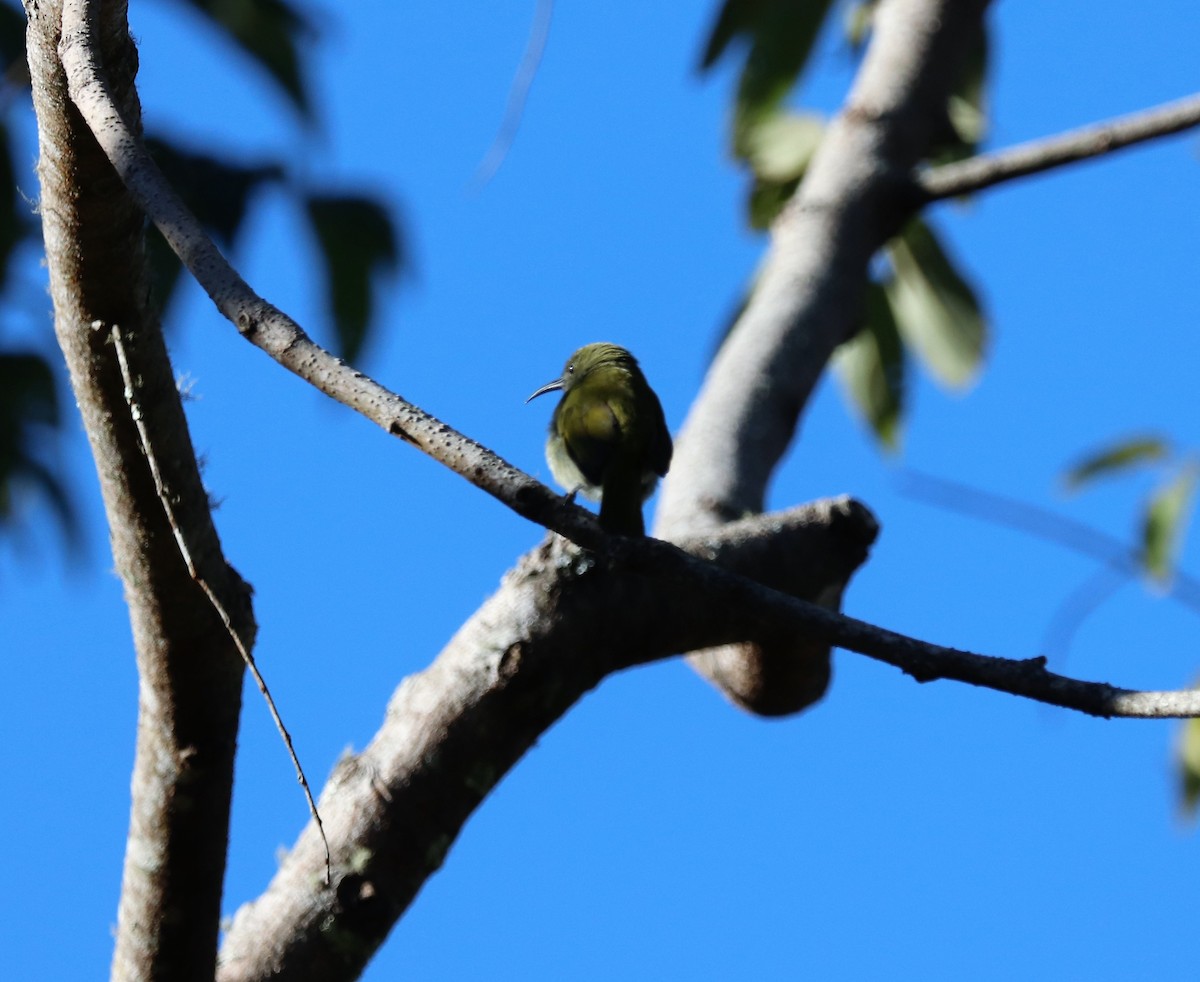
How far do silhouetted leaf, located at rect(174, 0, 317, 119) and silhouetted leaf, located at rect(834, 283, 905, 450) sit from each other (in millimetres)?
2352

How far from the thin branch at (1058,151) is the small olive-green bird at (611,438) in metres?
1.18

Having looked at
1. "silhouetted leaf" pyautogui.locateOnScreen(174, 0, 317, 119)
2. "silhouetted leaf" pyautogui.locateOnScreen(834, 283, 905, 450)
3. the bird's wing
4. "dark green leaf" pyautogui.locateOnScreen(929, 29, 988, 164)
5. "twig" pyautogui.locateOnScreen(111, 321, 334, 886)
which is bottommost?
"twig" pyautogui.locateOnScreen(111, 321, 334, 886)

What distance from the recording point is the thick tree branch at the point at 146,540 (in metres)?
1.87

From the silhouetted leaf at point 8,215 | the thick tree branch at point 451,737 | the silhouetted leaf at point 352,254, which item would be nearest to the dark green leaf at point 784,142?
the silhouetted leaf at point 352,254

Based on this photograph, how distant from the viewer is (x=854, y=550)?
2775 mm

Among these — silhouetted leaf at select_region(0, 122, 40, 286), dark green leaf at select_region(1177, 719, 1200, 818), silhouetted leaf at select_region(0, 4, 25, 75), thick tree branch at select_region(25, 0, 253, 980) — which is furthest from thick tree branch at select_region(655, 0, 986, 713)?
silhouetted leaf at select_region(0, 122, 40, 286)

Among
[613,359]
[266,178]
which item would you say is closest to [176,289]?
[266,178]

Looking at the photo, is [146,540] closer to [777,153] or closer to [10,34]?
[777,153]

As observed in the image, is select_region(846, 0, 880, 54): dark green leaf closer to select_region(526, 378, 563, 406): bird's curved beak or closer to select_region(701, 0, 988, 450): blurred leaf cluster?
select_region(701, 0, 988, 450): blurred leaf cluster

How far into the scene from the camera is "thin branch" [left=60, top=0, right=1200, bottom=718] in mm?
1572

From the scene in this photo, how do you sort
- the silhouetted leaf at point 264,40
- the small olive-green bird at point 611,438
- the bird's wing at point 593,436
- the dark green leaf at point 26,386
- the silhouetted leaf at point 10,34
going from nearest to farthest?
the small olive-green bird at point 611,438 < the bird's wing at point 593,436 < the silhouetted leaf at point 10,34 < the silhouetted leaf at point 264,40 < the dark green leaf at point 26,386

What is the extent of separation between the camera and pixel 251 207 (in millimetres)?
5164

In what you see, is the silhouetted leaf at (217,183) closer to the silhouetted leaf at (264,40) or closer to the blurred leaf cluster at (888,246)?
the silhouetted leaf at (264,40)

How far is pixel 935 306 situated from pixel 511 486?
3.59 meters
